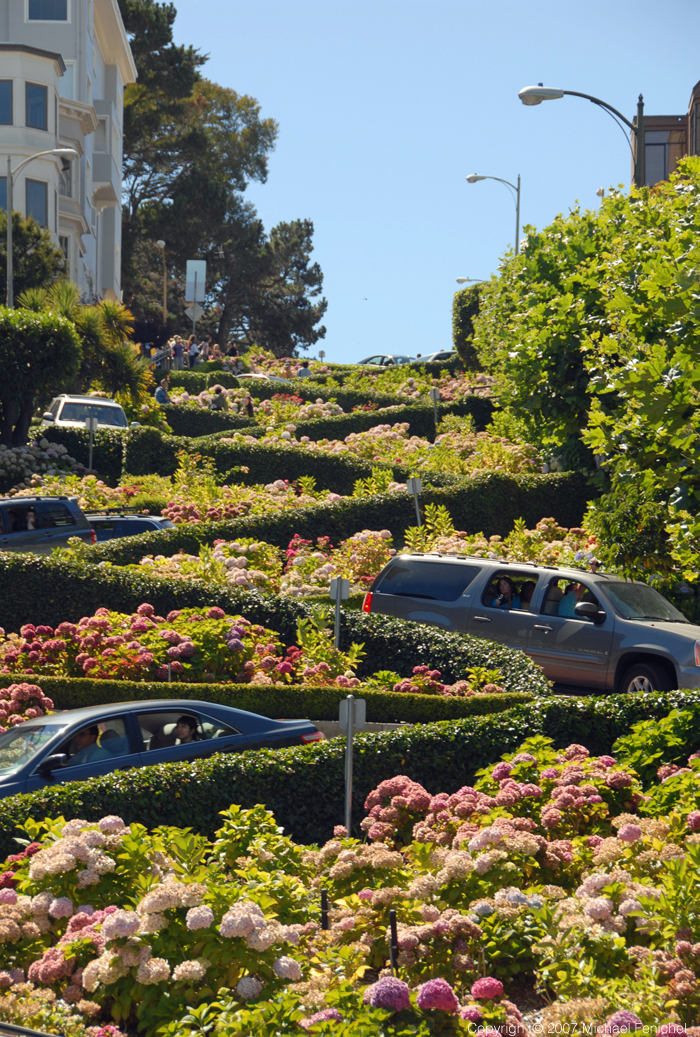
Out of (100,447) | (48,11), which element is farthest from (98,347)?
(48,11)

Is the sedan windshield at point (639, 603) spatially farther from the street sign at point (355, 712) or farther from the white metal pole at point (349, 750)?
the white metal pole at point (349, 750)

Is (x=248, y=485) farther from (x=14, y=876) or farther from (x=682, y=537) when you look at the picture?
(x=14, y=876)

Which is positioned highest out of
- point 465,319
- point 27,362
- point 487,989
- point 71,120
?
point 71,120

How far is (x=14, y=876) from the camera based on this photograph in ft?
19.5

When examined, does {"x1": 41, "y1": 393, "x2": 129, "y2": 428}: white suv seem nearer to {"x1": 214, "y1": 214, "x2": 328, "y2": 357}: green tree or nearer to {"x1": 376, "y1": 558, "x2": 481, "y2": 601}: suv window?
{"x1": 376, "y1": 558, "x2": 481, "y2": 601}: suv window

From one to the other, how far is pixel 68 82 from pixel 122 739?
1898 inches

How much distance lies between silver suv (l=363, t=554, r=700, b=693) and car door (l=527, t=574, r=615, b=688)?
1cm

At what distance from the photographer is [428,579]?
14.5m

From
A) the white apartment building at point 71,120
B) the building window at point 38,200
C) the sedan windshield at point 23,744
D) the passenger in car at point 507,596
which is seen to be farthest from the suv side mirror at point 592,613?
the building window at point 38,200

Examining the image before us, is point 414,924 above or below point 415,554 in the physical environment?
below

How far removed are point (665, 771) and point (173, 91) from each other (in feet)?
232

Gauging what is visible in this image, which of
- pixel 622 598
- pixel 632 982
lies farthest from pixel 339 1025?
pixel 622 598

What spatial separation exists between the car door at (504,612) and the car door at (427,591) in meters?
0.20

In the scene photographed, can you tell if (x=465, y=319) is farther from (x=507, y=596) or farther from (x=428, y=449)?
(x=507, y=596)
